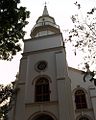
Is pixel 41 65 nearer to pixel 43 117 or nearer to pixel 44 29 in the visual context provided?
pixel 43 117

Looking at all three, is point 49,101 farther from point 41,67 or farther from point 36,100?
point 41,67

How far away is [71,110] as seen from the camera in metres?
14.6

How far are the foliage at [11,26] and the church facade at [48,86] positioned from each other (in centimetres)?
364

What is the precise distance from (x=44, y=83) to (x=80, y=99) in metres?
4.79

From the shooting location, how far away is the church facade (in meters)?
15.2

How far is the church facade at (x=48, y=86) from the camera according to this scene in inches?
597

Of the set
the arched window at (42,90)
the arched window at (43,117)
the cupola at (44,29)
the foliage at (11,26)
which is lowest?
the arched window at (43,117)

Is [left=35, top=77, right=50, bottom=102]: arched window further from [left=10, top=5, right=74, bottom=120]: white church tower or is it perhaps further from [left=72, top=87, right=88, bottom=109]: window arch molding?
[left=72, top=87, right=88, bottom=109]: window arch molding

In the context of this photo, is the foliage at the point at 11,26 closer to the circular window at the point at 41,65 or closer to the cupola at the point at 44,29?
the circular window at the point at 41,65

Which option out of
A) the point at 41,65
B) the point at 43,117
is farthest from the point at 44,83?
the point at 43,117

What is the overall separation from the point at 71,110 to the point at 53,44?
7357 millimetres

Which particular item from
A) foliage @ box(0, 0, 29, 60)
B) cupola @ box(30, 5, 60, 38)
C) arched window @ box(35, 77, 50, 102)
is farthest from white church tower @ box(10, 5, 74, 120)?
foliage @ box(0, 0, 29, 60)

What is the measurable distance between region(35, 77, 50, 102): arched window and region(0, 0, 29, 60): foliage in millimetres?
3794

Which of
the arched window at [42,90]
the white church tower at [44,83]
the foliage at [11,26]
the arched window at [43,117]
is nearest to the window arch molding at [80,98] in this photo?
the white church tower at [44,83]
